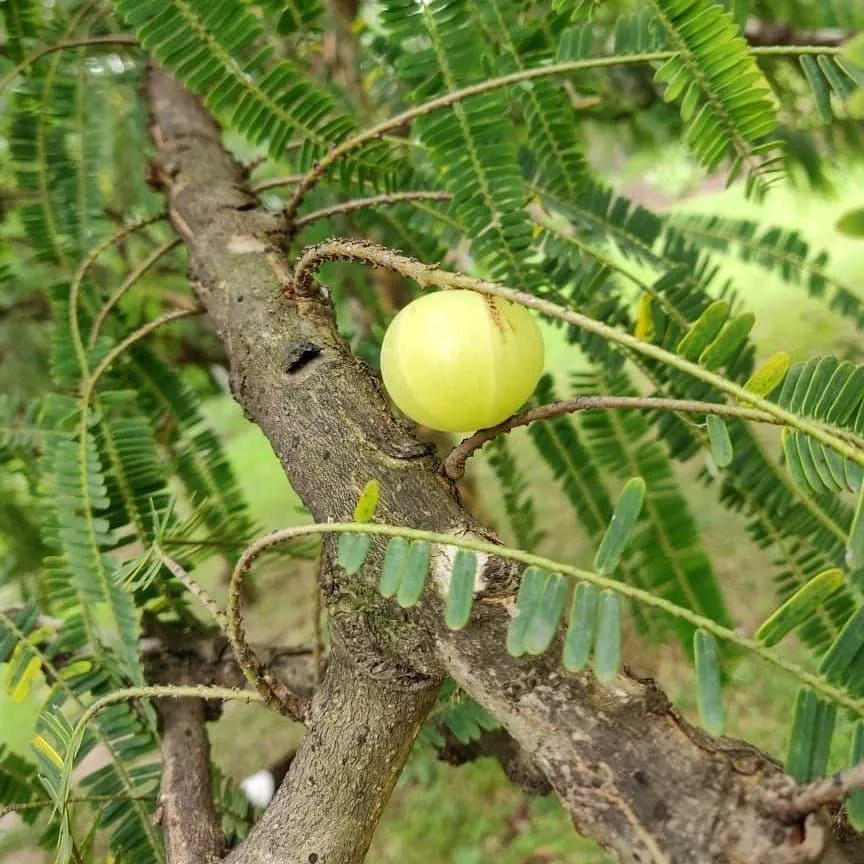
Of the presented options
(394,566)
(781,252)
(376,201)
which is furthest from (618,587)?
(781,252)

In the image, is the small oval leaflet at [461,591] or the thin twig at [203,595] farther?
the thin twig at [203,595]

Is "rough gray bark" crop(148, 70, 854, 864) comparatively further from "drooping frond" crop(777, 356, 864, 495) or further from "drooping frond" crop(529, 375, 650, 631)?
"drooping frond" crop(529, 375, 650, 631)

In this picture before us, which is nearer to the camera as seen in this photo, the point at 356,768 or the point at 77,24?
the point at 356,768

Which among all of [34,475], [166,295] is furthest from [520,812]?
[166,295]

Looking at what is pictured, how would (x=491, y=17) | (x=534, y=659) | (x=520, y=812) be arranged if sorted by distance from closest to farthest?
(x=534, y=659)
(x=491, y=17)
(x=520, y=812)

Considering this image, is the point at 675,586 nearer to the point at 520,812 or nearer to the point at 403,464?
the point at 403,464

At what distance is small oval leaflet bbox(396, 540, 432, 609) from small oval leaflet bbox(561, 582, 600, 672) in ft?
0.30

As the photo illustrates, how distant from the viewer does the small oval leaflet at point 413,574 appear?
453 mm

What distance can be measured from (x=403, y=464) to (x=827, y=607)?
1.69 ft

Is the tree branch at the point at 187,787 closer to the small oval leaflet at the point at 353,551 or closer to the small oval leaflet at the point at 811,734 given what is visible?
the small oval leaflet at the point at 353,551

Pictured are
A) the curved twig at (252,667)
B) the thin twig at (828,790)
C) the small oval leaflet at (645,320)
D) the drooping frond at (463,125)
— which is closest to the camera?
the thin twig at (828,790)

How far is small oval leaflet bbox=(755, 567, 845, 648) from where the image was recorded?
1.28ft

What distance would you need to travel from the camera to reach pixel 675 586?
0.91 metres

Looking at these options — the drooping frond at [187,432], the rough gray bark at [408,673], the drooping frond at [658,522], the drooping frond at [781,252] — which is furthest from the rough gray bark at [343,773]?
the drooping frond at [781,252]
